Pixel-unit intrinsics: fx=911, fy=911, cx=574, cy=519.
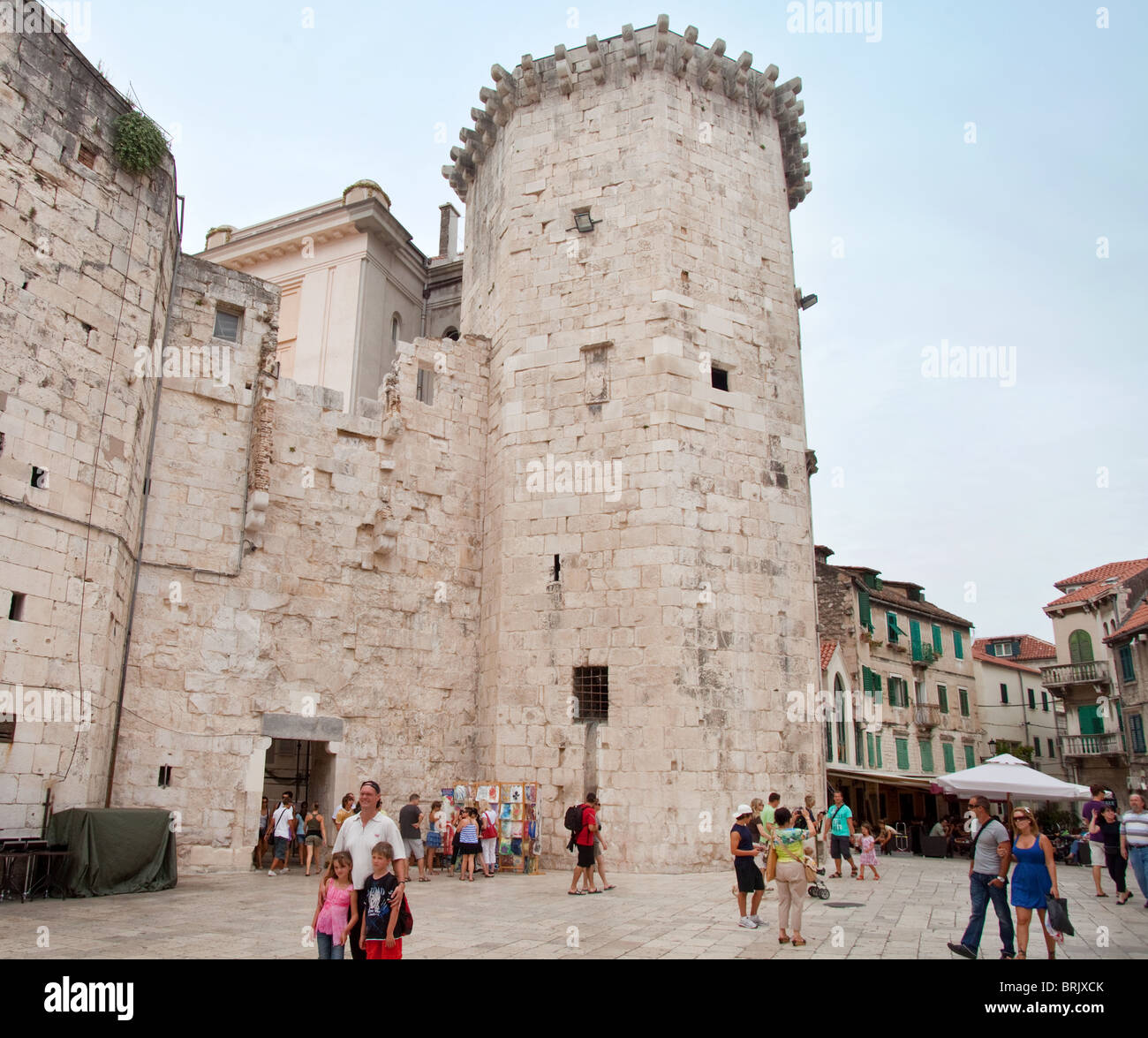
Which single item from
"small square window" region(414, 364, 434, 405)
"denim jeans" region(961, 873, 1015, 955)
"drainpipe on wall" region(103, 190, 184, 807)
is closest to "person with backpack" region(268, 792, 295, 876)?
"drainpipe on wall" region(103, 190, 184, 807)

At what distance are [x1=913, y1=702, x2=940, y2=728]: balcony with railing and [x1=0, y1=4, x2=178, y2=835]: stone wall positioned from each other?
27700mm

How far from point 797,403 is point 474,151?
8.98 metres

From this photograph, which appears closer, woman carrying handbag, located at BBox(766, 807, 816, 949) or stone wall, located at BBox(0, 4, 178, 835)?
woman carrying handbag, located at BBox(766, 807, 816, 949)

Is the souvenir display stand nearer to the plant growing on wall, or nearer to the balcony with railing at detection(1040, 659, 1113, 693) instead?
the plant growing on wall

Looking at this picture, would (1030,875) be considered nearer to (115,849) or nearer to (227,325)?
(115,849)

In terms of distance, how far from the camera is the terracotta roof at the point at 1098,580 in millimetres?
34531

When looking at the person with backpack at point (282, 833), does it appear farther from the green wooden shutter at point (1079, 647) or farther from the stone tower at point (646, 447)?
the green wooden shutter at point (1079, 647)

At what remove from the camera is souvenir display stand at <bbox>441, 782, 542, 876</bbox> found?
13984 millimetres

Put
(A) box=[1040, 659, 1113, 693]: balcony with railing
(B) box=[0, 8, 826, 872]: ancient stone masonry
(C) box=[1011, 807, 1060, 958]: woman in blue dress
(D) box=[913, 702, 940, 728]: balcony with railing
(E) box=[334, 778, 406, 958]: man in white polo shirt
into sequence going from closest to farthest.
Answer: (E) box=[334, 778, 406, 958]: man in white polo shirt
(C) box=[1011, 807, 1060, 958]: woman in blue dress
(B) box=[0, 8, 826, 872]: ancient stone masonry
(D) box=[913, 702, 940, 728]: balcony with railing
(A) box=[1040, 659, 1113, 693]: balcony with railing

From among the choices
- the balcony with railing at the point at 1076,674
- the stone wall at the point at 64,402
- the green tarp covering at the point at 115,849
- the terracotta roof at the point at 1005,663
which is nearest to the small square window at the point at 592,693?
the green tarp covering at the point at 115,849

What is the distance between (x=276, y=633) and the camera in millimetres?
14453

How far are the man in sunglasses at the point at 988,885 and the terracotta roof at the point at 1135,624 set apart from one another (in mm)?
21058
